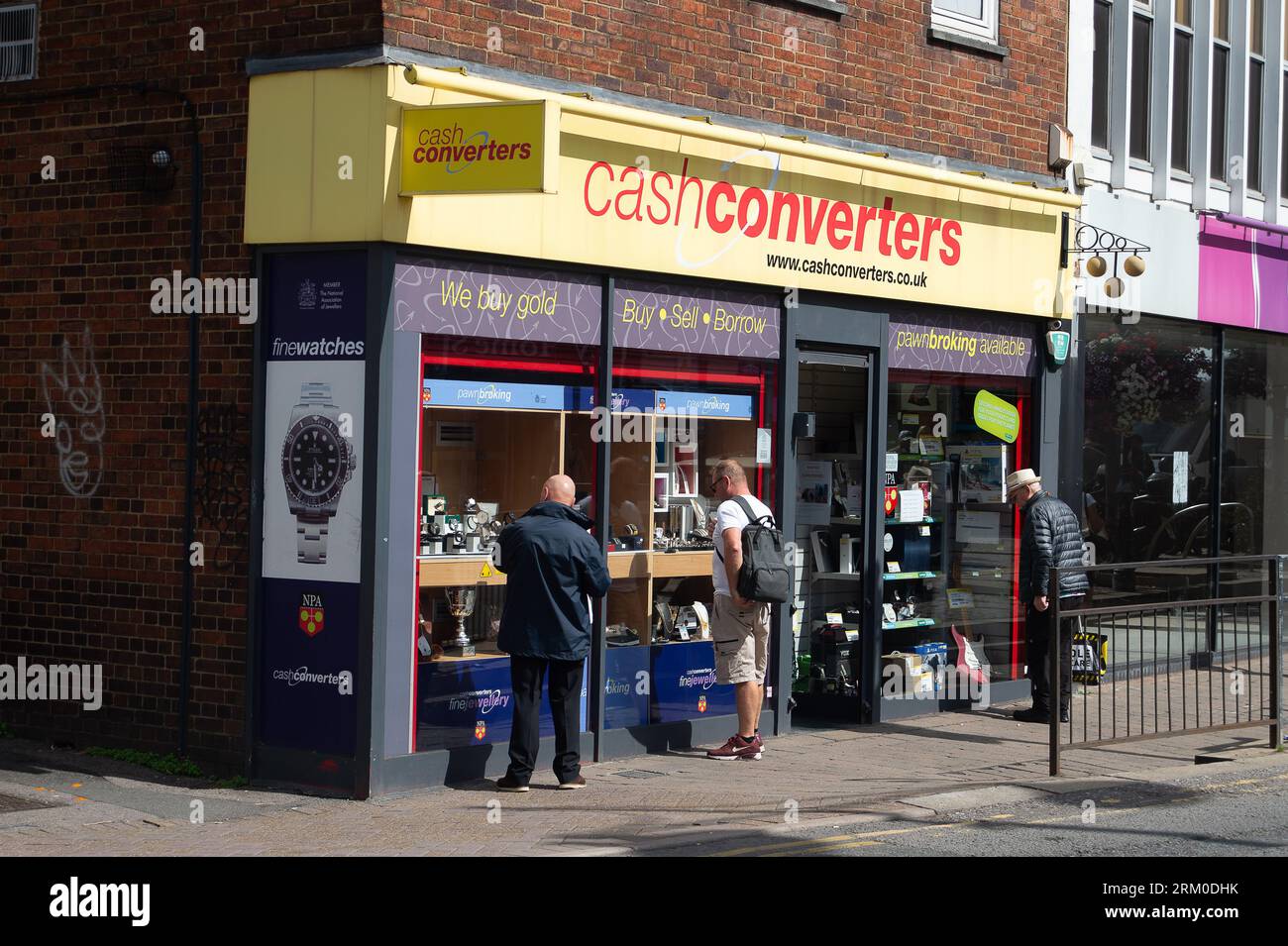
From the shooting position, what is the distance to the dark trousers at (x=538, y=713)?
9.64m

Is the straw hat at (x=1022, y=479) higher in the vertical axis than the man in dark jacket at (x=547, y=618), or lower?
higher

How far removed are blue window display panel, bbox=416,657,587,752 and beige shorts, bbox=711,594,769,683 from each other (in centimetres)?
107

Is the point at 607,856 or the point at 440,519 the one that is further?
the point at 440,519

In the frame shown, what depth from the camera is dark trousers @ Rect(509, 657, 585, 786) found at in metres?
9.64

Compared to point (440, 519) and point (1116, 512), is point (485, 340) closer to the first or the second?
point (440, 519)

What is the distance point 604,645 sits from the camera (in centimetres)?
1077

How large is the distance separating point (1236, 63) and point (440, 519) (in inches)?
414

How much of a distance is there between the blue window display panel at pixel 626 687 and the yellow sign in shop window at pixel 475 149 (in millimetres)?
3388

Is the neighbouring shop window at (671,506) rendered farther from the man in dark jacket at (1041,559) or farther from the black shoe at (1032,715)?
the black shoe at (1032,715)

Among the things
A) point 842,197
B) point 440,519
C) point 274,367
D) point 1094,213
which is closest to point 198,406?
point 274,367

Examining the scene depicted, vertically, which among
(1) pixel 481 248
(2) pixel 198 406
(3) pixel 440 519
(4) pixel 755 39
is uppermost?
(4) pixel 755 39

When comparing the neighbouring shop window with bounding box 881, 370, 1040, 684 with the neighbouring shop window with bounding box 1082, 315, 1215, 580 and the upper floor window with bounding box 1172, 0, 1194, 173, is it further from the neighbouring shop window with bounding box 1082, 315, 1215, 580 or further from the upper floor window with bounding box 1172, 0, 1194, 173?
the upper floor window with bounding box 1172, 0, 1194, 173
